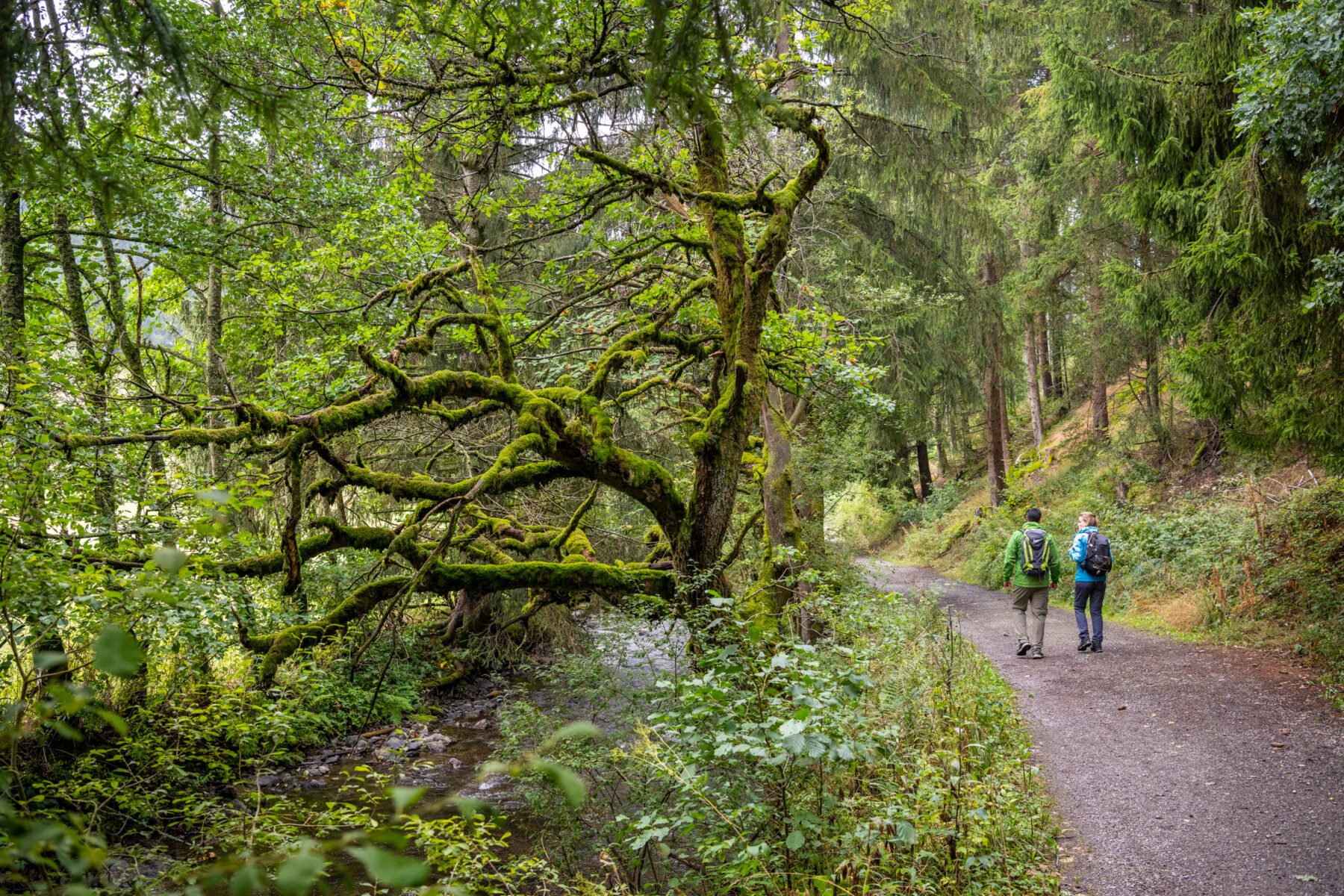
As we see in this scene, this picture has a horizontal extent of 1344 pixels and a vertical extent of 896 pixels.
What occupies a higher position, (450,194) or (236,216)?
(450,194)

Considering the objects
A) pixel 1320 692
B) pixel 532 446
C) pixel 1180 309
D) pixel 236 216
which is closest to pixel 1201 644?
pixel 1320 692

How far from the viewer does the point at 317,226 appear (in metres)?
8.34

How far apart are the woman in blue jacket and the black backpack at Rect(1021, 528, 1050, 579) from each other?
1.10 feet

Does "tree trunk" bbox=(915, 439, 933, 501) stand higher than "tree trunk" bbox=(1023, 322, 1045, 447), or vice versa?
"tree trunk" bbox=(1023, 322, 1045, 447)

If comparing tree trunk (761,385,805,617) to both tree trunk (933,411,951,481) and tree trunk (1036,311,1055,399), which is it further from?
tree trunk (1036,311,1055,399)

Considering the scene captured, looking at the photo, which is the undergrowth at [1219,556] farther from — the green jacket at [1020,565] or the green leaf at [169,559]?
the green leaf at [169,559]

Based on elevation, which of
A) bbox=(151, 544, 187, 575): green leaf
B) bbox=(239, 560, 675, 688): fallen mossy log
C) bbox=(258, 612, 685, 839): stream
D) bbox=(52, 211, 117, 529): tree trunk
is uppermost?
bbox=(52, 211, 117, 529): tree trunk

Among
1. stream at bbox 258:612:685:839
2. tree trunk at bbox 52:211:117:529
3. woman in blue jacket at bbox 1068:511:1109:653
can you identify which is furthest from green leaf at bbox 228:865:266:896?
woman in blue jacket at bbox 1068:511:1109:653

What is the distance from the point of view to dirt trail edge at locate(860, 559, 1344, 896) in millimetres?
4270

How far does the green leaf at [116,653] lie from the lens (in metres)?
1.12

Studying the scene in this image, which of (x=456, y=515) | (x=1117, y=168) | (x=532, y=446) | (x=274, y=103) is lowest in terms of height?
(x=456, y=515)

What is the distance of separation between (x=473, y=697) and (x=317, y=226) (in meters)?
7.60

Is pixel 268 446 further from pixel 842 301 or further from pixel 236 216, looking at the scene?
pixel 842 301

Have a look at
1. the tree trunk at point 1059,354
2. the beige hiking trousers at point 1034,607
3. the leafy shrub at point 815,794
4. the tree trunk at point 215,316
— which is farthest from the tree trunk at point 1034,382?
the tree trunk at point 215,316
